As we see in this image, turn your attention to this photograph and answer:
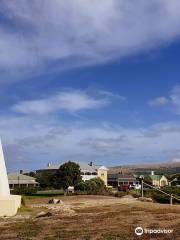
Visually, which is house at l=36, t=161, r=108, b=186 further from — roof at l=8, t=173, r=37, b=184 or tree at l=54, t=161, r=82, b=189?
tree at l=54, t=161, r=82, b=189

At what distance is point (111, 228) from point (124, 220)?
181 centimetres

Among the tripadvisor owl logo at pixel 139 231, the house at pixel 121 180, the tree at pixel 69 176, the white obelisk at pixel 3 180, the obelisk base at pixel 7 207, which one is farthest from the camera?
the house at pixel 121 180

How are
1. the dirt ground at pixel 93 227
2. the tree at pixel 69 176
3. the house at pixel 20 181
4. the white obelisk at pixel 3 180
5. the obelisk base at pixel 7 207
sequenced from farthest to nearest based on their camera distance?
the house at pixel 20 181 < the tree at pixel 69 176 < the white obelisk at pixel 3 180 < the obelisk base at pixel 7 207 < the dirt ground at pixel 93 227

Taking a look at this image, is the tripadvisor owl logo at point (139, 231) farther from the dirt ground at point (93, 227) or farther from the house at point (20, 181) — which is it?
the house at point (20, 181)

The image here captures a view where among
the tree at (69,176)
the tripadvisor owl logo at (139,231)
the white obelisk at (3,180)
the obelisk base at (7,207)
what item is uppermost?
the tree at (69,176)

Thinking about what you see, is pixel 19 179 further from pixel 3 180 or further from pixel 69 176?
pixel 3 180

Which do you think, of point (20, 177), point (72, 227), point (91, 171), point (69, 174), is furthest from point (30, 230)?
point (91, 171)

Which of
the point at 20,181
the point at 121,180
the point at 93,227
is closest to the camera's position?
the point at 93,227

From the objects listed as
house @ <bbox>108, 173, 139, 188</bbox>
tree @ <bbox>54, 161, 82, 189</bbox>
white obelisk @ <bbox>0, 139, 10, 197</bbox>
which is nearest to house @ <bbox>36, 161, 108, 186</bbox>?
house @ <bbox>108, 173, 139, 188</bbox>

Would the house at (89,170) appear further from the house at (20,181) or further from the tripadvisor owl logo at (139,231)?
the tripadvisor owl logo at (139,231)

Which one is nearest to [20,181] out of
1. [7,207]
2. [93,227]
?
[7,207]

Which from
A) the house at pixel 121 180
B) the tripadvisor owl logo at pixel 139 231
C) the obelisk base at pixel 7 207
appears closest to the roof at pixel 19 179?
the house at pixel 121 180

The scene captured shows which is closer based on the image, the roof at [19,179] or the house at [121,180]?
the roof at [19,179]

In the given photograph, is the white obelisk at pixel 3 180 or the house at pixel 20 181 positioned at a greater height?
the house at pixel 20 181
